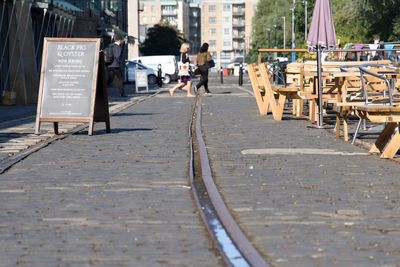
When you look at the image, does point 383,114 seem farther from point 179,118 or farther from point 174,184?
point 179,118

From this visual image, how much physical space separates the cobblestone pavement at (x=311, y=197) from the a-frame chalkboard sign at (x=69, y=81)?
2127mm

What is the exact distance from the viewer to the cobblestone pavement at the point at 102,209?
6980 mm

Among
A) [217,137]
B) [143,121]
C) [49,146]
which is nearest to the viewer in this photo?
[49,146]

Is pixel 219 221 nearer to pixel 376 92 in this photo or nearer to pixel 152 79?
pixel 376 92

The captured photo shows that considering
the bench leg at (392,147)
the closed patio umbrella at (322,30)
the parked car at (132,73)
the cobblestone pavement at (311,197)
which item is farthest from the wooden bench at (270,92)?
the parked car at (132,73)

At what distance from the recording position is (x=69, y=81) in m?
17.5

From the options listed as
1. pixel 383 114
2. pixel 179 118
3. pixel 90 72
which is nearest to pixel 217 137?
pixel 90 72

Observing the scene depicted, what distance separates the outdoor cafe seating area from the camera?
13234mm

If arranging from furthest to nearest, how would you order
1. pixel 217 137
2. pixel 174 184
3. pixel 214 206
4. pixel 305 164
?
pixel 217 137 → pixel 305 164 → pixel 174 184 → pixel 214 206

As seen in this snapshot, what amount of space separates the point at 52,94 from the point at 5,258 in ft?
35.1

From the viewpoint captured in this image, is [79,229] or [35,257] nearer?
[35,257]

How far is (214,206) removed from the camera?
29.5ft

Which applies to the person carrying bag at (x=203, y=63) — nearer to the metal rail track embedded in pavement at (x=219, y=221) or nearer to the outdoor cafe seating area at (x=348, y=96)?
the outdoor cafe seating area at (x=348, y=96)

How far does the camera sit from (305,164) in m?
12.5
